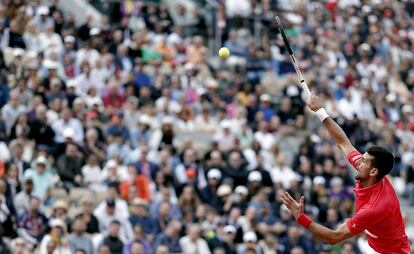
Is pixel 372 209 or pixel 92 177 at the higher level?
pixel 372 209

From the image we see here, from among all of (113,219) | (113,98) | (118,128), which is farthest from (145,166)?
(113,98)

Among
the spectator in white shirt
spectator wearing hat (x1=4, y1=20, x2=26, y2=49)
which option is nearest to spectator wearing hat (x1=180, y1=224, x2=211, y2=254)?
the spectator in white shirt

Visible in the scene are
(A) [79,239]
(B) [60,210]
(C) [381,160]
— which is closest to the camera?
(C) [381,160]

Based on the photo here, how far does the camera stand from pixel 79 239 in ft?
56.3

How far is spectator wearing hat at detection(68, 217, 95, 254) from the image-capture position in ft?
56.0

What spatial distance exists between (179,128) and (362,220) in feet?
38.5

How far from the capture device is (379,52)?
96.6ft

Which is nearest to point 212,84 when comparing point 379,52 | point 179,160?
point 179,160

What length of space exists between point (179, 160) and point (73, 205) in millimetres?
2533

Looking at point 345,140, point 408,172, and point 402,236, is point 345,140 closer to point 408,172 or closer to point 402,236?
point 402,236

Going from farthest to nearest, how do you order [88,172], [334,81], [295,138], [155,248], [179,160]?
[334,81] → [295,138] → [179,160] → [88,172] → [155,248]

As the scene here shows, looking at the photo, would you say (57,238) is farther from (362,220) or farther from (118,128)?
(362,220)

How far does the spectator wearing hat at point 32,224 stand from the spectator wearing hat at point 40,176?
2.53 ft

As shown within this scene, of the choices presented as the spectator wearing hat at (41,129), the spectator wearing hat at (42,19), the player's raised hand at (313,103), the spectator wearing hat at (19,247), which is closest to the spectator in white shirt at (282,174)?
the spectator wearing hat at (41,129)
